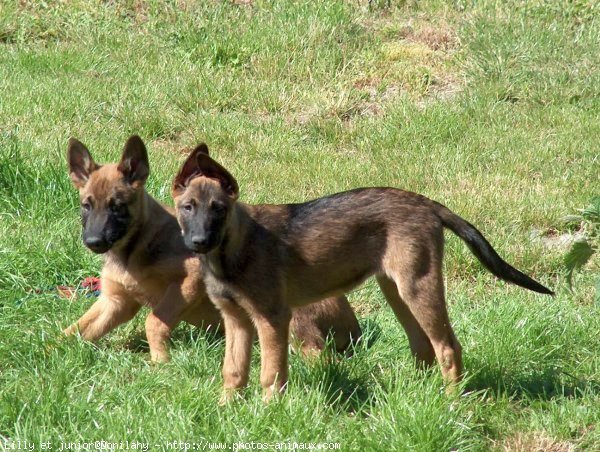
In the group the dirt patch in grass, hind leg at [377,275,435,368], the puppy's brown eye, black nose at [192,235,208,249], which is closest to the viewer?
the dirt patch in grass

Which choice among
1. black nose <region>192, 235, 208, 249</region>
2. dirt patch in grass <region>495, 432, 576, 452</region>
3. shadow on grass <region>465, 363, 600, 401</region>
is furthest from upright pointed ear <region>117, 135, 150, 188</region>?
dirt patch in grass <region>495, 432, 576, 452</region>

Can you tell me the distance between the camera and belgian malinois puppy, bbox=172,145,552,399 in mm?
5246

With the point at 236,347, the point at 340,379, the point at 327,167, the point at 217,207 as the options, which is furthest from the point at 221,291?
the point at 327,167

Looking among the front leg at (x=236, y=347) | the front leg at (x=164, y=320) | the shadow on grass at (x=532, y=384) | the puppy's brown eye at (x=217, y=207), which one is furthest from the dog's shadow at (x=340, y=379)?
the puppy's brown eye at (x=217, y=207)

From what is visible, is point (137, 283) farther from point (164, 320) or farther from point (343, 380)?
point (343, 380)

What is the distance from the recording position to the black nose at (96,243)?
5.75m

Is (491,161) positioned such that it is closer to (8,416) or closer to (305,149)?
(305,149)

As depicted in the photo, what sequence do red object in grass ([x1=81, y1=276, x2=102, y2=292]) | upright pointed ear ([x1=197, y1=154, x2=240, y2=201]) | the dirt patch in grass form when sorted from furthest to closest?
red object in grass ([x1=81, y1=276, x2=102, y2=292]) → upright pointed ear ([x1=197, y1=154, x2=240, y2=201]) → the dirt patch in grass

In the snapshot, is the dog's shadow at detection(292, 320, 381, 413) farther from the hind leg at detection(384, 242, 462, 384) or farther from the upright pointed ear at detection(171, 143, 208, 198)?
the upright pointed ear at detection(171, 143, 208, 198)

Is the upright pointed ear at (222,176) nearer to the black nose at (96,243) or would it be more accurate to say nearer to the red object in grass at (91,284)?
the black nose at (96,243)

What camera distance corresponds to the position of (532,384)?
18.3ft

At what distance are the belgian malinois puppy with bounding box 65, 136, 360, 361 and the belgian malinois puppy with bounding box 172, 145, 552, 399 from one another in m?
0.62

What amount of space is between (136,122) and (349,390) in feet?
17.4

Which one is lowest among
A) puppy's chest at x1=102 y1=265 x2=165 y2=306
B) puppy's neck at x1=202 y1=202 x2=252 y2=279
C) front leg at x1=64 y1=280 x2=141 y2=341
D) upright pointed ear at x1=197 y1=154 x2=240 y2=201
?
front leg at x1=64 y1=280 x2=141 y2=341
